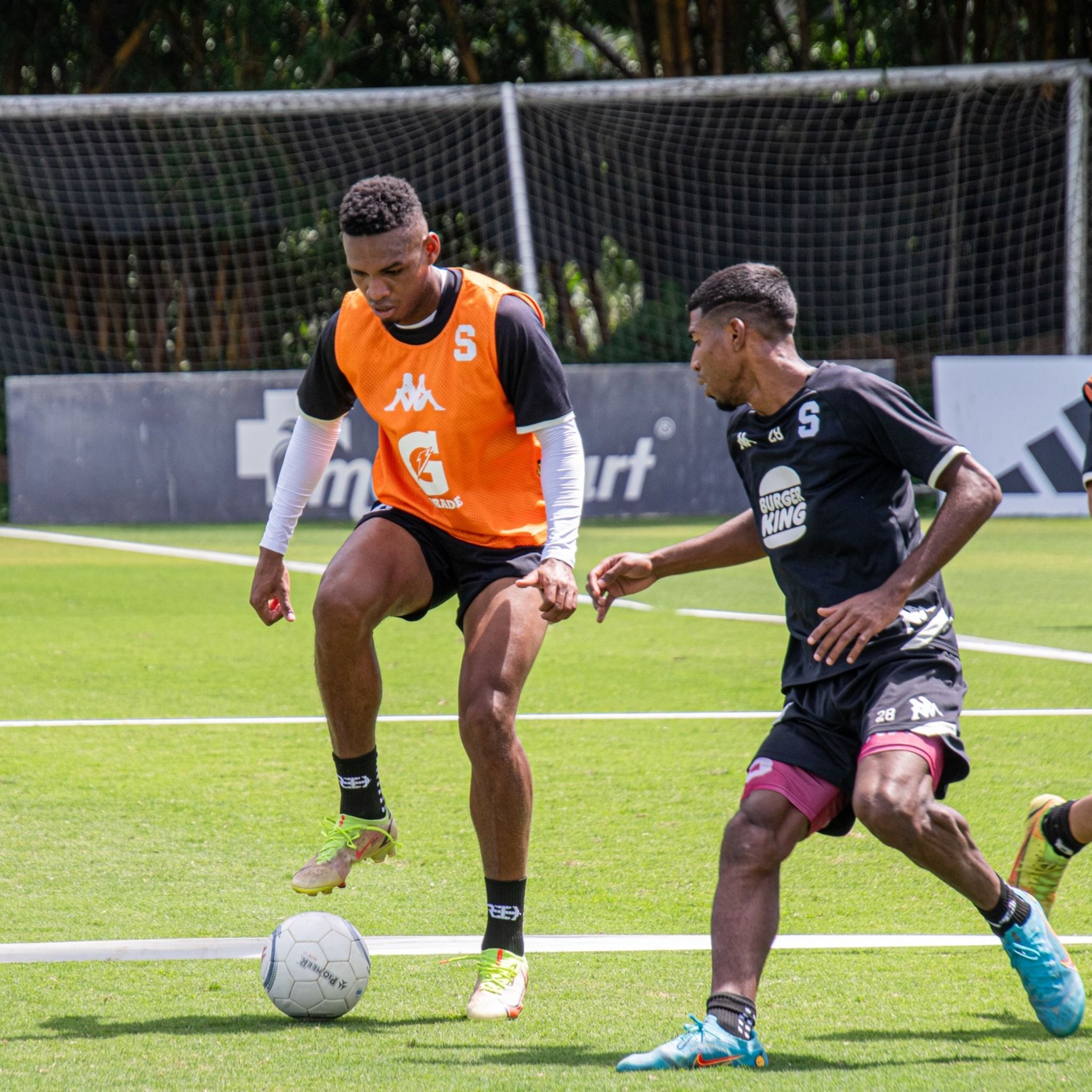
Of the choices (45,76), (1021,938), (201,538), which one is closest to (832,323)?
(201,538)

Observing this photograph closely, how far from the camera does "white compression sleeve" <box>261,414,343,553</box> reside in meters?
4.75

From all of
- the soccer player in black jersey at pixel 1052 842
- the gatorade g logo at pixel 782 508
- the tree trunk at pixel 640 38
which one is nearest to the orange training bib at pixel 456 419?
the gatorade g logo at pixel 782 508

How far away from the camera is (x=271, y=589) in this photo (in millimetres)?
4660

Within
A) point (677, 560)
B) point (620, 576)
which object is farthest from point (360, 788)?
point (677, 560)

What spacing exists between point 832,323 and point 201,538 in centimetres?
1037

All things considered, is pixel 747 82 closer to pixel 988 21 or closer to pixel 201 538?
pixel 988 21

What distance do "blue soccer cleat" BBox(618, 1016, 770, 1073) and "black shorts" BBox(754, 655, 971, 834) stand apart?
0.64 m

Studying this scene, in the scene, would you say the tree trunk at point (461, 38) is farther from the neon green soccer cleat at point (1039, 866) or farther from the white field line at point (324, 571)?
the neon green soccer cleat at point (1039, 866)

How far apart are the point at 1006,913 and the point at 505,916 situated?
123 cm

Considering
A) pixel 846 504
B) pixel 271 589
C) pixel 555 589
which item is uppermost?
pixel 846 504

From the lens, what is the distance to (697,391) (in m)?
17.4

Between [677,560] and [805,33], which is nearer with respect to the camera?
[677,560]

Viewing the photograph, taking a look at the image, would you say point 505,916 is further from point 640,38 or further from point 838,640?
point 640,38

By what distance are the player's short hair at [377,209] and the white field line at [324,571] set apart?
14.1 feet
